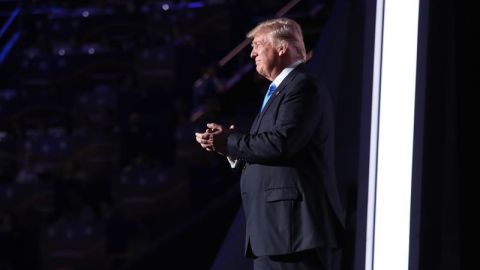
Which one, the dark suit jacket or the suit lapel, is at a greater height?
the suit lapel

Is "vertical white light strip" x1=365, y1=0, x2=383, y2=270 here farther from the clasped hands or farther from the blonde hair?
the clasped hands

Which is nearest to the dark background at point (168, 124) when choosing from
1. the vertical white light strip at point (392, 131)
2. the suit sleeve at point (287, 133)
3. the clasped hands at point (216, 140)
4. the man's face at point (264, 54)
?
the vertical white light strip at point (392, 131)

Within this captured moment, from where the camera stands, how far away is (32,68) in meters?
7.72

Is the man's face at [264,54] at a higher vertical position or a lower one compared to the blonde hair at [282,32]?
lower

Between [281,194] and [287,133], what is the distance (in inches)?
6.7

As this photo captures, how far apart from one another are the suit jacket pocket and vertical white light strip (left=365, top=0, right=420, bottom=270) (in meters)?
0.20

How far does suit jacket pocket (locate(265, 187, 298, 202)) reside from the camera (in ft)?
7.22

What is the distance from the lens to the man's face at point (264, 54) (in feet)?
7.46

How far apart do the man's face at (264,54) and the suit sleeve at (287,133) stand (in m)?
0.11

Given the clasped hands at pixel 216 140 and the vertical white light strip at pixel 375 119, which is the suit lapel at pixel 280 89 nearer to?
the clasped hands at pixel 216 140

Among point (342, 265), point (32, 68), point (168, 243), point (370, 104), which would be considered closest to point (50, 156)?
point (32, 68)

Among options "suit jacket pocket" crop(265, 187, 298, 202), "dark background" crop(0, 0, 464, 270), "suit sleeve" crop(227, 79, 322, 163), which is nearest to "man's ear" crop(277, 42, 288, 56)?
"suit sleeve" crop(227, 79, 322, 163)

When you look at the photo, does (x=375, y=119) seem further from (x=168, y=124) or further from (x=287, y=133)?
(x=168, y=124)

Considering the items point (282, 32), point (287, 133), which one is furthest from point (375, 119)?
point (282, 32)
